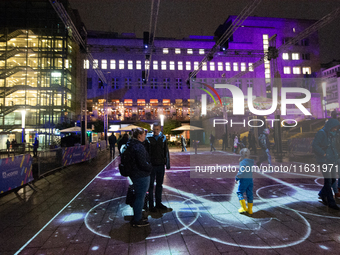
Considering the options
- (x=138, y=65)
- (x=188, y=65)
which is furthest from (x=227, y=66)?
(x=138, y=65)

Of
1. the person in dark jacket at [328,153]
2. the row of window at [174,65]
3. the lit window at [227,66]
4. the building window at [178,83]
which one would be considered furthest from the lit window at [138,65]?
the person in dark jacket at [328,153]

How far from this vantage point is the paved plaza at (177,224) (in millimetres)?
2979

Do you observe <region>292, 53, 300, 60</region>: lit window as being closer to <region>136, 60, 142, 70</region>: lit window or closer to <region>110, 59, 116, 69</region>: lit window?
<region>136, 60, 142, 70</region>: lit window

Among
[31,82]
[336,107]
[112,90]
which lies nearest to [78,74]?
[112,90]

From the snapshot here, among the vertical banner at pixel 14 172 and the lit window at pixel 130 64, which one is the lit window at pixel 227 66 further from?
the vertical banner at pixel 14 172

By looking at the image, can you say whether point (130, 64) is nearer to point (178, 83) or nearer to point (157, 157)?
point (178, 83)

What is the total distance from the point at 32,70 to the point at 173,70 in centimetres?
2763

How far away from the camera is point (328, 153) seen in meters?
4.48

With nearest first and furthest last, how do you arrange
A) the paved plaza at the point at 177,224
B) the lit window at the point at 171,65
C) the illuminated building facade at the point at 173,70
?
1. the paved plaza at the point at 177,224
2. the illuminated building facade at the point at 173,70
3. the lit window at the point at 171,65

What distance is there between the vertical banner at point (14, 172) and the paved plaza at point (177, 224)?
358mm

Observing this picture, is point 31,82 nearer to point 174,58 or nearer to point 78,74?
point 78,74

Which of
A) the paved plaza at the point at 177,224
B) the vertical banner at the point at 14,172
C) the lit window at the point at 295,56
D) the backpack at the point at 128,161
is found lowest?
the paved plaza at the point at 177,224

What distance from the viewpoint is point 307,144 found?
1366 centimetres

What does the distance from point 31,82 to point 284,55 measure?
51.8 meters
